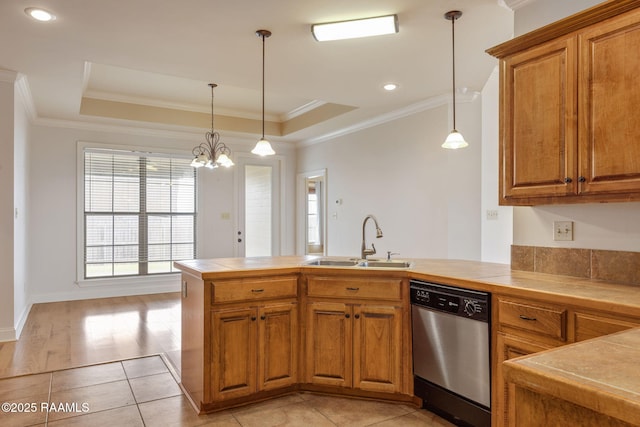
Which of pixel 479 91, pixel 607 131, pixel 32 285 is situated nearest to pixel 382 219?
pixel 479 91

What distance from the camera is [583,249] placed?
2281 mm

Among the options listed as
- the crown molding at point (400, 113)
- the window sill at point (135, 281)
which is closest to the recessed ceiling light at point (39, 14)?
the crown molding at point (400, 113)

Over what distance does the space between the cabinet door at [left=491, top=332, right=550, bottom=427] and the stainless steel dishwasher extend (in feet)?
0.18

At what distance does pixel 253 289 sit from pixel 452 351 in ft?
4.05

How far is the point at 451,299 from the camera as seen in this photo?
7.55 feet

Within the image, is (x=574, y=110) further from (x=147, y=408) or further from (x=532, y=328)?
(x=147, y=408)

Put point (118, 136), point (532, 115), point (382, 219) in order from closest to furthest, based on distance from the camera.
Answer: point (532, 115), point (382, 219), point (118, 136)

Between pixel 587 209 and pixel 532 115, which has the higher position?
pixel 532 115

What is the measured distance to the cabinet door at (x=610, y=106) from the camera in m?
1.85

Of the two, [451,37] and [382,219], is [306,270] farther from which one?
[382,219]

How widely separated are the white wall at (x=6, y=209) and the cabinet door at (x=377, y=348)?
348 cm

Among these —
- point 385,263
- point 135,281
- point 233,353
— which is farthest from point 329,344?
point 135,281

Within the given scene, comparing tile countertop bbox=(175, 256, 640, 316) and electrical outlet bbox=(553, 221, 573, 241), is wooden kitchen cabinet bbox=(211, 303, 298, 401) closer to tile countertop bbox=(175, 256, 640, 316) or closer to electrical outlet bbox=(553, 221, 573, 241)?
tile countertop bbox=(175, 256, 640, 316)

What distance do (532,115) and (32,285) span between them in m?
6.32
